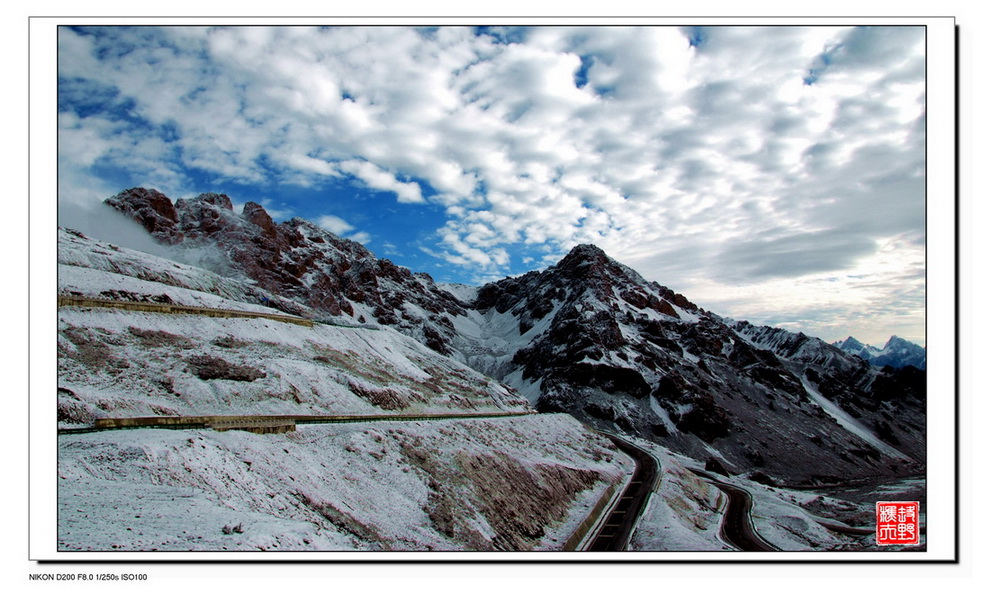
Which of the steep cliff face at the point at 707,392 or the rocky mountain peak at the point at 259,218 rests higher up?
the rocky mountain peak at the point at 259,218

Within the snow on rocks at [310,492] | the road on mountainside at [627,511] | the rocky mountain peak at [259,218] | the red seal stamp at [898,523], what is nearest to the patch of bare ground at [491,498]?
the snow on rocks at [310,492]

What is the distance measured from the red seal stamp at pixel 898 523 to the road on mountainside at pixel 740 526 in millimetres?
14850

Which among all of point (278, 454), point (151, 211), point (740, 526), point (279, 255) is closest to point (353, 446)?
point (278, 454)

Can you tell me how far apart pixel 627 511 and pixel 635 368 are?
10586cm

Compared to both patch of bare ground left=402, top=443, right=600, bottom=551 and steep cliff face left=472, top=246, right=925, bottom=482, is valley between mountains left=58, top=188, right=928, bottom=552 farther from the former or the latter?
steep cliff face left=472, top=246, right=925, bottom=482

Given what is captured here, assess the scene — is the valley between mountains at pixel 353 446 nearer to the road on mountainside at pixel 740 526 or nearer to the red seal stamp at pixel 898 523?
the road on mountainside at pixel 740 526

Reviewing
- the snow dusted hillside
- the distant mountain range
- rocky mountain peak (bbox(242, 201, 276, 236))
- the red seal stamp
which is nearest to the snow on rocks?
the snow dusted hillside

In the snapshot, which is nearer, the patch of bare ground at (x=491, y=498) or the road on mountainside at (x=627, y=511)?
the patch of bare ground at (x=491, y=498)

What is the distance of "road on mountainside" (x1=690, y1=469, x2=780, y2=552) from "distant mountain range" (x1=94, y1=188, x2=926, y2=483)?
160 feet

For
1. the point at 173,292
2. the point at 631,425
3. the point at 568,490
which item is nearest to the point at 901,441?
the point at 631,425

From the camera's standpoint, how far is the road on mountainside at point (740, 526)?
3922cm

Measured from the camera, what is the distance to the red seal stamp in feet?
68.7
